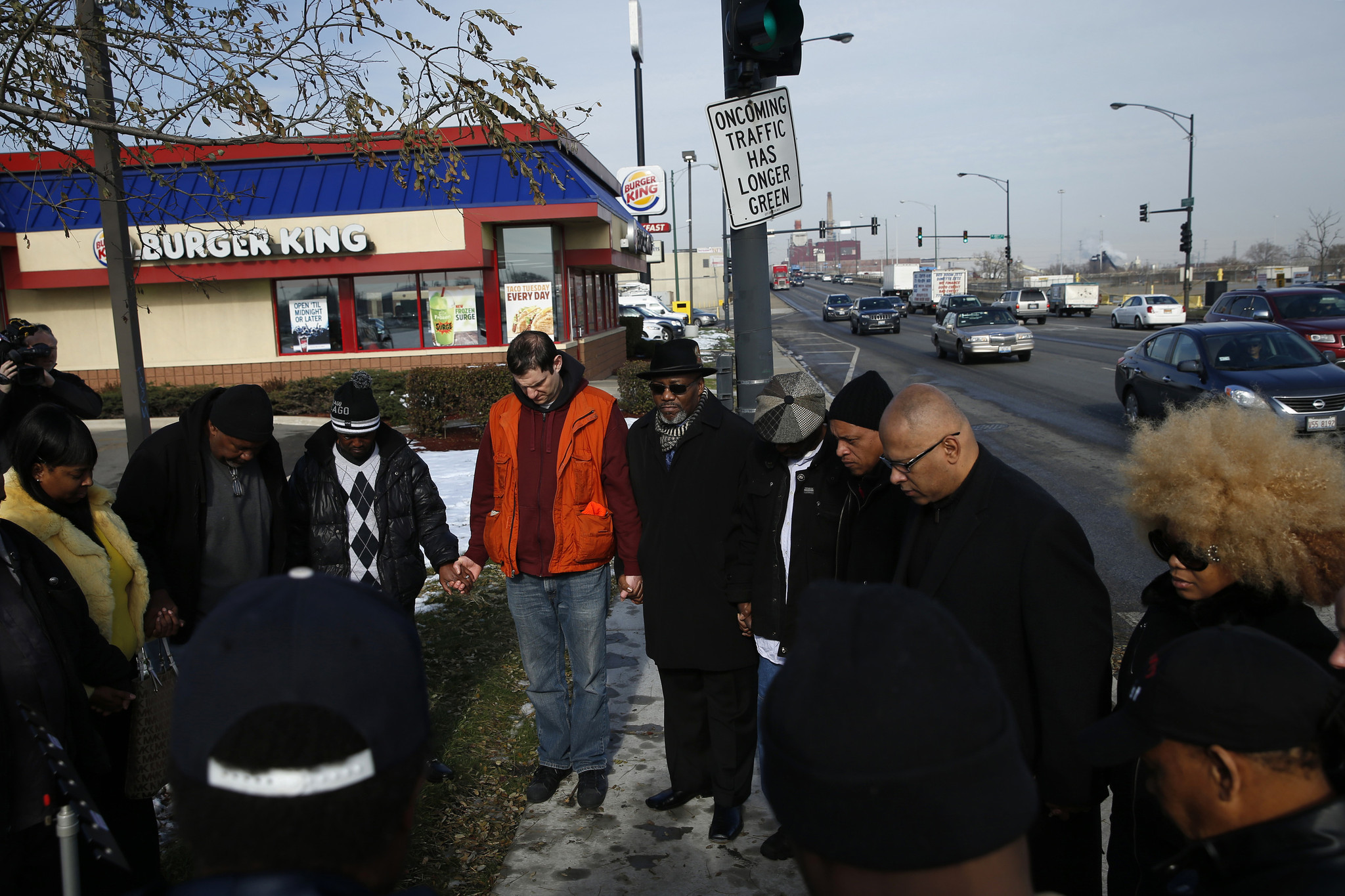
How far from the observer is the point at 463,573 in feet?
15.2

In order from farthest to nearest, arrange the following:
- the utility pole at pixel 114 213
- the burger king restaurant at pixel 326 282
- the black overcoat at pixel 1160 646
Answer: the burger king restaurant at pixel 326 282 < the utility pole at pixel 114 213 < the black overcoat at pixel 1160 646

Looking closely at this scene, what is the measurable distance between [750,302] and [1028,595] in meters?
2.90

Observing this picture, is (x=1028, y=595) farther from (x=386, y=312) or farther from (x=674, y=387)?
(x=386, y=312)

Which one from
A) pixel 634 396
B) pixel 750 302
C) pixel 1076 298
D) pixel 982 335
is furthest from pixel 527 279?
pixel 1076 298

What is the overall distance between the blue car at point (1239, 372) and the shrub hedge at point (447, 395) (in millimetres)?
10040

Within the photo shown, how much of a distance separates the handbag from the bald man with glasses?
270 centimetres

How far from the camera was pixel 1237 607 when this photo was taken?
2.53 meters

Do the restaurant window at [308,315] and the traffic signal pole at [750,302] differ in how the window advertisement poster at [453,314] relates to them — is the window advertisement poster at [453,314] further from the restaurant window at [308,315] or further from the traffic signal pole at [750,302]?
the traffic signal pole at [750,302]

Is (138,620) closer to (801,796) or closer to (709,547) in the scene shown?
(709,547)

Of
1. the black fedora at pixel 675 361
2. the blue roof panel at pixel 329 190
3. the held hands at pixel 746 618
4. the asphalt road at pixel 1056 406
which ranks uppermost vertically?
the blue roof panel at pixel 329 190

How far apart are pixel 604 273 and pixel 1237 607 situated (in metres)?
27.9

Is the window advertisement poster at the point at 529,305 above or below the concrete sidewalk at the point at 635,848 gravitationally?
above

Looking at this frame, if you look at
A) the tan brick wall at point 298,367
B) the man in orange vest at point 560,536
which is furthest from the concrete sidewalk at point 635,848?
the tan brick wall at point 298,367

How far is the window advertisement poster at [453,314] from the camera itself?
20.3 m
